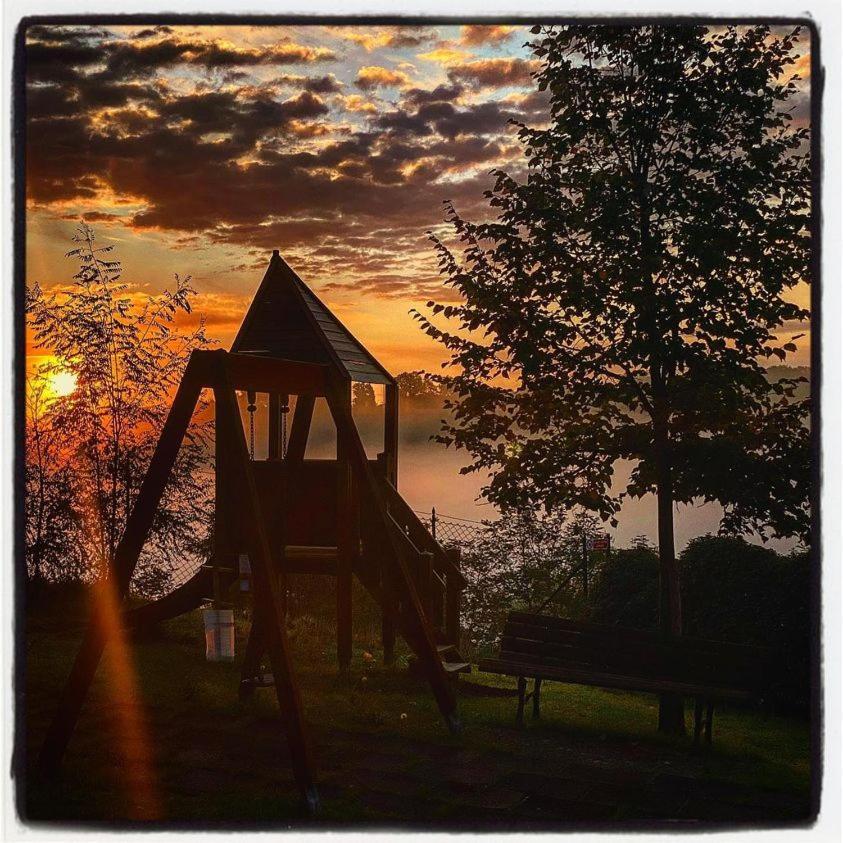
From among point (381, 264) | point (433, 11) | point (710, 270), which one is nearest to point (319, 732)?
point (381, 264)

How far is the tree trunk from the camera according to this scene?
25.5 feet

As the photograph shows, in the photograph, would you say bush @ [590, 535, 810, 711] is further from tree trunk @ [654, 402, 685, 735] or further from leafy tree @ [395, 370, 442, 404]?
leafy tree @ [395, 370, 442, 404]

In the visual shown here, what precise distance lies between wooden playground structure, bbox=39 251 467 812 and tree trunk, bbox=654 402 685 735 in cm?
178

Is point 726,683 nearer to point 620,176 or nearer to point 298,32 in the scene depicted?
point 620,176

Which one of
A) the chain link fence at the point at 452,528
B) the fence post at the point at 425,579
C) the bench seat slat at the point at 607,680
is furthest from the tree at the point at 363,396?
the bench seat slat at the point at 607,680

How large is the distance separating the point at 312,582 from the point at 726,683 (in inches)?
237

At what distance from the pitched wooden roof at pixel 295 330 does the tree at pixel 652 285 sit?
1.20 m

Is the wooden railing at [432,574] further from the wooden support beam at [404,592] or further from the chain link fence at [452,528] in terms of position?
the chain link fence at [452,528]

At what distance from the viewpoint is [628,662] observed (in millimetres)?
7461

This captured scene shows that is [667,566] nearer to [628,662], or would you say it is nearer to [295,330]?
[628,662]

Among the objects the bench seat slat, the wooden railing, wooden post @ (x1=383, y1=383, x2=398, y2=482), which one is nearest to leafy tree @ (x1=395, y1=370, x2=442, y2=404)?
wooden post @ (x1=383, y1=383, x2=398, y2=482)

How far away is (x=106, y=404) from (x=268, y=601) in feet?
18.5

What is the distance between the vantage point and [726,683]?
278 inches

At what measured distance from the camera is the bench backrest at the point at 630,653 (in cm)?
702
